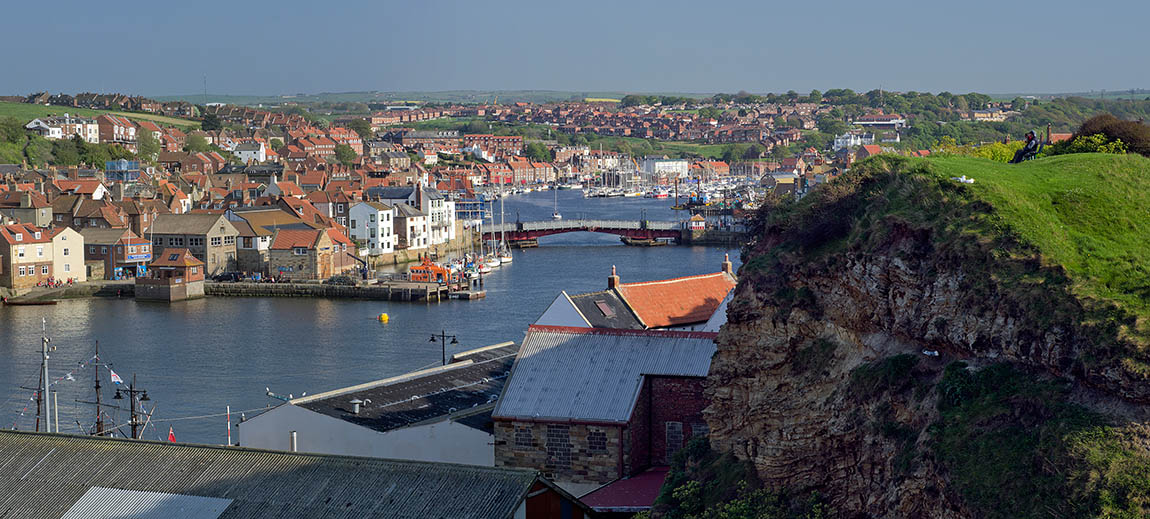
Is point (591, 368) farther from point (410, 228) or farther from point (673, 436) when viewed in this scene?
point (410, 228)

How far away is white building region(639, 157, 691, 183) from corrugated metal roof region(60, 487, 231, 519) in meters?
119

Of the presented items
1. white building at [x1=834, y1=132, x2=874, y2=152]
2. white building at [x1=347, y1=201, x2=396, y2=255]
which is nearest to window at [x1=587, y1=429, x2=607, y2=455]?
white building at [x1=347, y1=201, x2=396, y2=255]

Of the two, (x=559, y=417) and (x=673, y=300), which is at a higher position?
(x=673, y=300)

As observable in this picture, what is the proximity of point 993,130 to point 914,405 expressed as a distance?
377 ft

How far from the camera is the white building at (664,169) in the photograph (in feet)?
438

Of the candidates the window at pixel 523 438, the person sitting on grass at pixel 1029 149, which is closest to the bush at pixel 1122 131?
the person sitting on grass at pixel 1029 149

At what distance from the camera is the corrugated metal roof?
494 inches

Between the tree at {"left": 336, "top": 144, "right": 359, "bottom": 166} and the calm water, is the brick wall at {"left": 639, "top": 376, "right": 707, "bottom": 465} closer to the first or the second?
the calm water

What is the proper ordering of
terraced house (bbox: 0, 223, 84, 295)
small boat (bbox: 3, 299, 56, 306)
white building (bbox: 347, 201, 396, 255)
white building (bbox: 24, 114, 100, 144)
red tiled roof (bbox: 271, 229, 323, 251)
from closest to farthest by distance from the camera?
small boat (bbox: 3, 299, 56, 306) < terraced house (bbox: 0, 223, 84, 295) < red tiled roof (bbox: 271, 229, 323, 251) < white building (bbox: 347, 201, 396, 255) < white building (bbox: 24, 114, 100, 144)

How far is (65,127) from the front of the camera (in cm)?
9081

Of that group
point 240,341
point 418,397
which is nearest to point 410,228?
→ point 240,341

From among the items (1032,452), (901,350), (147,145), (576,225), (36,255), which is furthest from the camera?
(147,145)

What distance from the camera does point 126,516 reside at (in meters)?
12.7

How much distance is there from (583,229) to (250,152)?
43.3m
